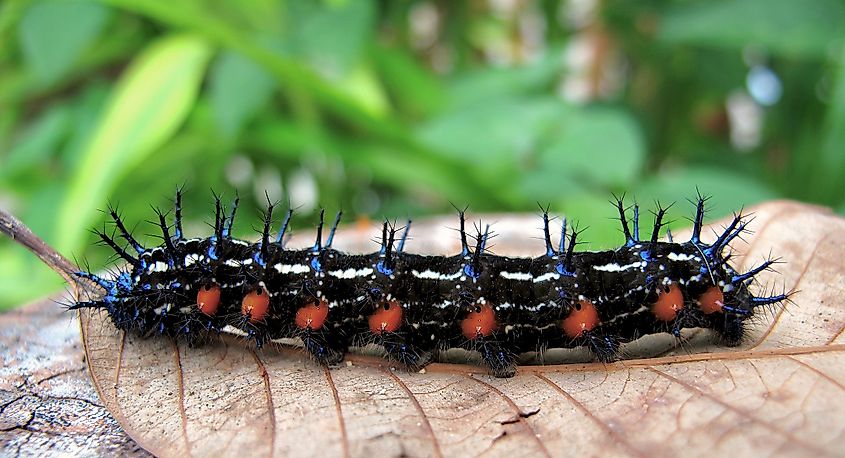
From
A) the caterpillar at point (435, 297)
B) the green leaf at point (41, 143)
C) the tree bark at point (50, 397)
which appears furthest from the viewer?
the green leaf at point (41, 143)

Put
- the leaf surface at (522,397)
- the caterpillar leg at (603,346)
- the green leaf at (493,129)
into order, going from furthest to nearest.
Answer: the green leaf at (493,129)
the caterpillar leg at (603,346)
the leaf surface at (522,397)

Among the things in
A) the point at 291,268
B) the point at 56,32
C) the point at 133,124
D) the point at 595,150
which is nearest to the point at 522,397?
the point at 291,268

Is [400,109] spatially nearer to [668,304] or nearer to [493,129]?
[493,129]

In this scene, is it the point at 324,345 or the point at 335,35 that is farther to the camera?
the point at 335,35

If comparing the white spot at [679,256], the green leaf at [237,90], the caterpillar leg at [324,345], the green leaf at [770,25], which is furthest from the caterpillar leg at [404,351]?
the green leaf at [770,25]

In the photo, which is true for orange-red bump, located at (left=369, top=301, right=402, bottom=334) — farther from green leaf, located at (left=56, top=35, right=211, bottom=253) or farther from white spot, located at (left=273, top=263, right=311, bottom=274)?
green leaf, located at (left=56, top=35, right=211, bottom=253)

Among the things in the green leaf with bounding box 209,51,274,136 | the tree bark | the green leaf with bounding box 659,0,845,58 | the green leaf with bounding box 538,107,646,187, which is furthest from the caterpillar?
the green leaf with bounding box 659,0,845,58

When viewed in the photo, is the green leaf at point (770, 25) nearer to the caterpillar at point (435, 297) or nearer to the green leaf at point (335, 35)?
the green leaf at point (335, 35)
